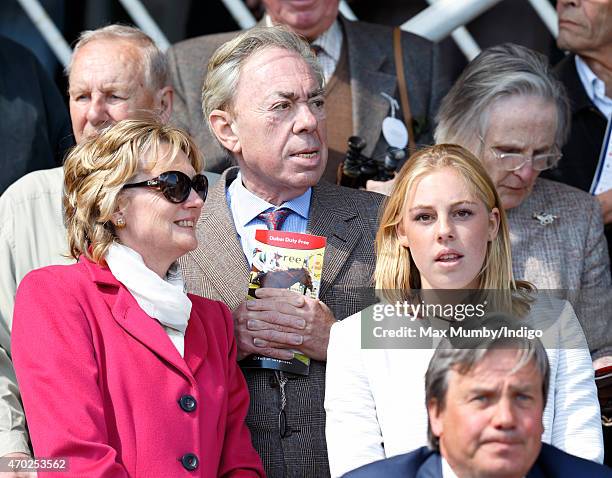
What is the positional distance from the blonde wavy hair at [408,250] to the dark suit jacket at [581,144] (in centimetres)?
150

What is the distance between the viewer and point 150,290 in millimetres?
3895

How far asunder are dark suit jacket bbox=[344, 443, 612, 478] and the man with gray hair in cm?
129

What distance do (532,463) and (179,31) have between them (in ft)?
14.5

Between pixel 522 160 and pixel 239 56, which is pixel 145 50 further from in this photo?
pixel 522 160

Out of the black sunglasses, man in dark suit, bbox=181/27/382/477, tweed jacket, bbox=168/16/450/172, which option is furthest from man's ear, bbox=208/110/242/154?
the black sunglasses

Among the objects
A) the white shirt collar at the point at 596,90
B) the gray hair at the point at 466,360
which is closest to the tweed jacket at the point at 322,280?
the gray hair at the point at 466,360

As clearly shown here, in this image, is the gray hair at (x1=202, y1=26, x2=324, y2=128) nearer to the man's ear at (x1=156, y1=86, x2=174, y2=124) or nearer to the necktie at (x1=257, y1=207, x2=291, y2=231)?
the man's ear at (x1=156, y1=86, x2=174, y2=124)

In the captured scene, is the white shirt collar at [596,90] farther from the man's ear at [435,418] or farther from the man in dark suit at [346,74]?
the man's ear at [435,418]

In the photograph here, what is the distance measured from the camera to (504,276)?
13.1 ft

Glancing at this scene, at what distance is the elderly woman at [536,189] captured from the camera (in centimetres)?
475

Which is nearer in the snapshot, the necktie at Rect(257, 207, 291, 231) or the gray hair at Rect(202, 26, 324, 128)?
the necktie at Rect(257, 207, 291, 231)

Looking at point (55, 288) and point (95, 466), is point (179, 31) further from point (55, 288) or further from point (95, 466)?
point (95, 466)

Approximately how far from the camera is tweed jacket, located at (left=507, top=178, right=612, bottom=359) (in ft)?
15.5

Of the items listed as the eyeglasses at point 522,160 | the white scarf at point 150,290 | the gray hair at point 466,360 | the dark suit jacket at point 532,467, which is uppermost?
the eyeglasses at point 522,160
